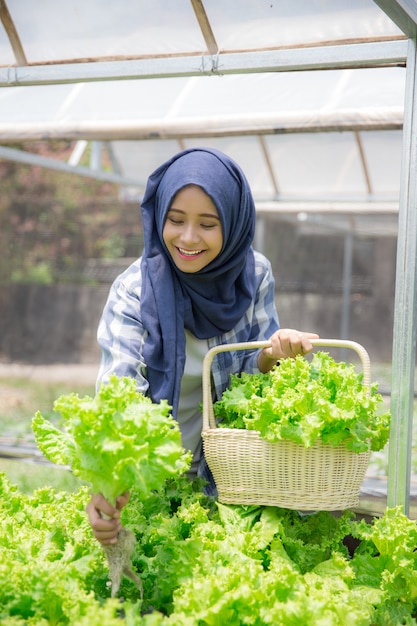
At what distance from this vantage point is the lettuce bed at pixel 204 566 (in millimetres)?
2180

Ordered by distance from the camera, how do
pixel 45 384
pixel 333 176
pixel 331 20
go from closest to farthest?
pixel 331 20, pixel 333 176, pixel 45 384

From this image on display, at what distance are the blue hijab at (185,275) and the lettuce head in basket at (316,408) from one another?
0.32m

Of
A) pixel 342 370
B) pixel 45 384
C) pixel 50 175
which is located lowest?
pixel 45 384

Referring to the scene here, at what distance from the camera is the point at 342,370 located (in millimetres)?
2799

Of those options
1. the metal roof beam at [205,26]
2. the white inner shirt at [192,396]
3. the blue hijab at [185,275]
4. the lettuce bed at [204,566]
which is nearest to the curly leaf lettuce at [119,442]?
the lettuce bed at [204,566]

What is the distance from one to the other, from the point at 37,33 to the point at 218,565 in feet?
7.82

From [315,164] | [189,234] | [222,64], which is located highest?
[315,164]

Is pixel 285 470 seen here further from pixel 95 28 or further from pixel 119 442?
pixel 95 28

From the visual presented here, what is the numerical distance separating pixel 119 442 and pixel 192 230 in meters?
0.98

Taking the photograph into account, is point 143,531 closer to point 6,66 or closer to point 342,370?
point 342,370

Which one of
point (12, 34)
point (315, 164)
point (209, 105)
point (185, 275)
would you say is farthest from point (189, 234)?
point (315, 164)

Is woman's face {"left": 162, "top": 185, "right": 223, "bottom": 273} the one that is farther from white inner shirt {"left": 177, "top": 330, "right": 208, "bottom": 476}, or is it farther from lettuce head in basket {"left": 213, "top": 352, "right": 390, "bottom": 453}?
lettuce head in basket {"left": 213, "top": 352, "right": 390, "bottom": 453}

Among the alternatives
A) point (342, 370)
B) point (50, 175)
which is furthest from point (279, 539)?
point (50, 175)

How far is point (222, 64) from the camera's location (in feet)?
10.6
